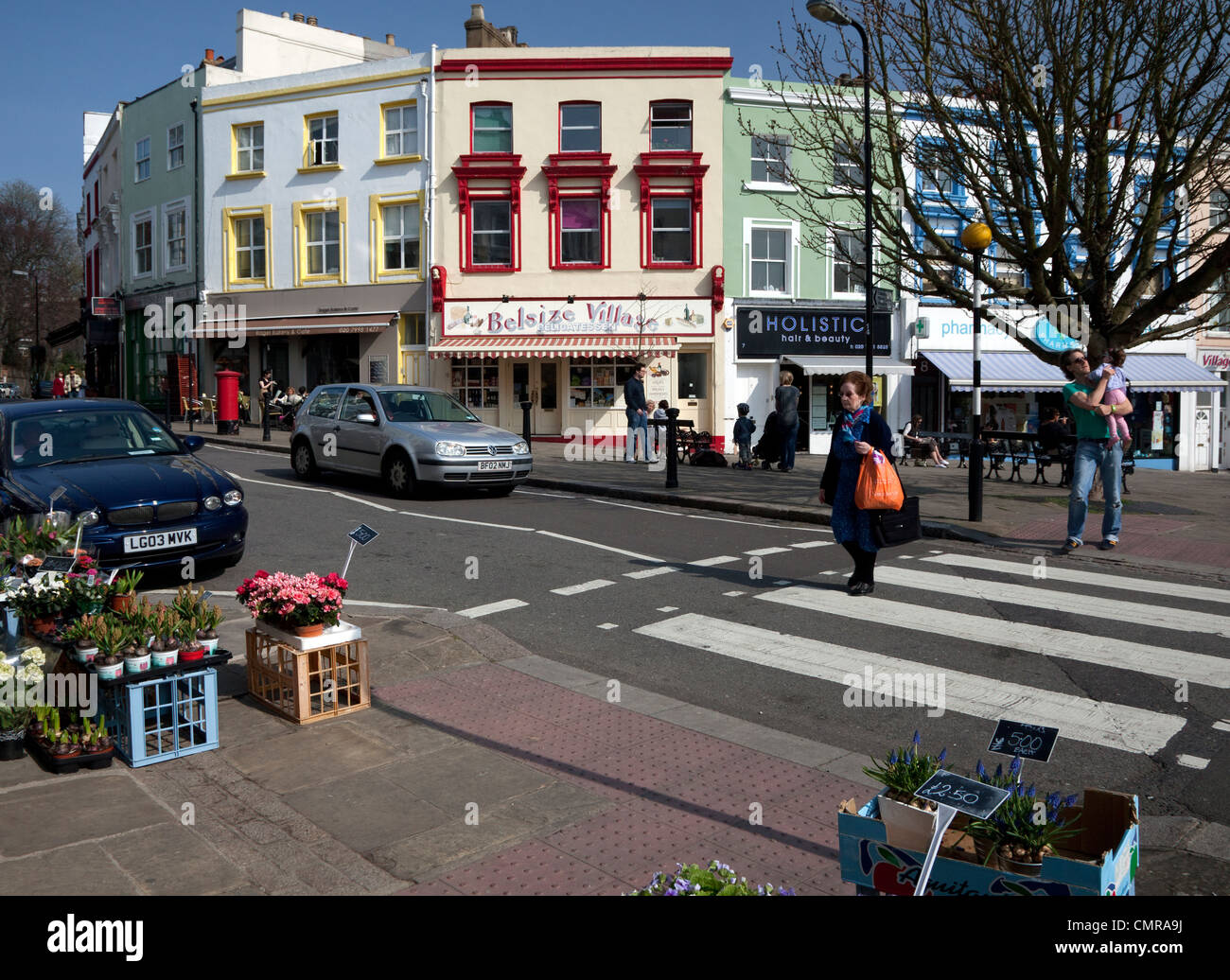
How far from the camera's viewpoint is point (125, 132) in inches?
1455

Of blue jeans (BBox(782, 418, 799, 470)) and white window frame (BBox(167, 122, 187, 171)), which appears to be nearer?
blue jeans (BBox(782, 418, 799, 470))

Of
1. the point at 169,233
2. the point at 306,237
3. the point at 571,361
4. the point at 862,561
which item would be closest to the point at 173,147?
the point at 169,233

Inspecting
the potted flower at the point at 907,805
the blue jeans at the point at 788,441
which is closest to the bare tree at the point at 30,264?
the blue jeans at the point at 788,441

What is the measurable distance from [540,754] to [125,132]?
38.8 meters

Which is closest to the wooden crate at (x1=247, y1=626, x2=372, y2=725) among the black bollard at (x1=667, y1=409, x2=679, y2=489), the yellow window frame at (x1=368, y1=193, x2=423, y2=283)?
the black bollard at (x1=667, y1=409, x2=679, y2=489)

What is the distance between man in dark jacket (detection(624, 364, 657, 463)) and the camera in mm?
19734

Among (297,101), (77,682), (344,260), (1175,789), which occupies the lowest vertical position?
(1175,789)

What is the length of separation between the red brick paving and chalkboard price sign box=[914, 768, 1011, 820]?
1.12 m

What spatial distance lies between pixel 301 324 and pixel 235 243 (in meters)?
4.23

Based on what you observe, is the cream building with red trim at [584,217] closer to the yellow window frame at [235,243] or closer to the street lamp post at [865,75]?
the yellow window frame at [235,243]

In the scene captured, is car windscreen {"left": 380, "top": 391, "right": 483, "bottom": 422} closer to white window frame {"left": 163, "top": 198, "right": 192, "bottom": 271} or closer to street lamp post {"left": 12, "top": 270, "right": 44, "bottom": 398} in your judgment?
white window frame {"left": 163, "top": 198, "right": 192, "bottom": 271}

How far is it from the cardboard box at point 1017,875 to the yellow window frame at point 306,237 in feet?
95.6
